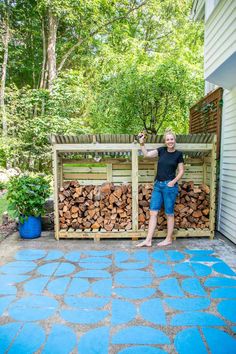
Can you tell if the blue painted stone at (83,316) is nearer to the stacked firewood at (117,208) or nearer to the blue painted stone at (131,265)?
the blue painted stone at (131,265)

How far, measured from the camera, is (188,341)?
2.02 metres

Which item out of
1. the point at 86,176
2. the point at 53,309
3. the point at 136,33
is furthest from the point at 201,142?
the point at 136,33

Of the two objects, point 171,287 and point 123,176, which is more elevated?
point 123,176

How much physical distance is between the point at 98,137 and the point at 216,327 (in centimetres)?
285

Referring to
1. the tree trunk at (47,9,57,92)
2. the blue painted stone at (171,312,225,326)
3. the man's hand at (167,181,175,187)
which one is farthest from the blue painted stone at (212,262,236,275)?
the tree trunk at (47,9,57,92)

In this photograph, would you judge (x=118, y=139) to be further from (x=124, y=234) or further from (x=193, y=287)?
(x=193, y=287)

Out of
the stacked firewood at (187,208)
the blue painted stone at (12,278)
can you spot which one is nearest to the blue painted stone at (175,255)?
the stacked firewood at (187,208)

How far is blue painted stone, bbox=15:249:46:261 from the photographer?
3.62 m

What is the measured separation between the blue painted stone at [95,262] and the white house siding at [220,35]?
283 cm

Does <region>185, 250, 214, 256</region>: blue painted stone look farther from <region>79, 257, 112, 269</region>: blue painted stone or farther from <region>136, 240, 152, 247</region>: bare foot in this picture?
<region>79, 257, 112, 269</region>: blue painted stone

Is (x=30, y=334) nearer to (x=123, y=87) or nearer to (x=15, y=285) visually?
(x=15, y=285)

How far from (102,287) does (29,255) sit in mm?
1332

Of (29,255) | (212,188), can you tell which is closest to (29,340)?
(29,255)

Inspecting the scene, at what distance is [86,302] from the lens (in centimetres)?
257
